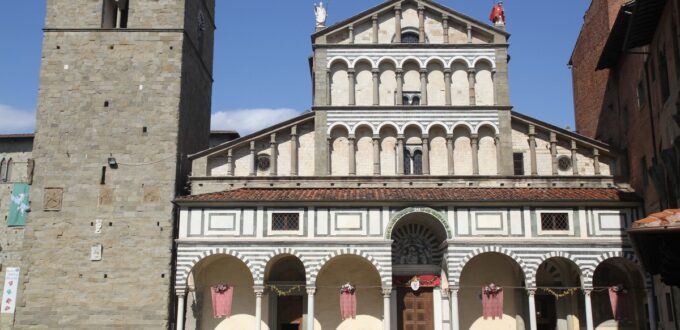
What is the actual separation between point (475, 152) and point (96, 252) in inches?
605

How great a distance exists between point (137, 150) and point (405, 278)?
11797 mm

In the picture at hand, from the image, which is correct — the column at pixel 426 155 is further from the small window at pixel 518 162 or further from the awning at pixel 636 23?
the awning at pixel 636 23

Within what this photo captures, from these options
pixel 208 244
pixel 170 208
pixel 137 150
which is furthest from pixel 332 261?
pixel 137 150

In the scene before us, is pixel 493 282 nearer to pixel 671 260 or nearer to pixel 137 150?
pixel 671 260

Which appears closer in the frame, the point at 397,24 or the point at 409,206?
the point at 409,206

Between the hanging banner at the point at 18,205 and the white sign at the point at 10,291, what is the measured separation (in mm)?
2428

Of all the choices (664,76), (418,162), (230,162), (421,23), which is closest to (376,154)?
(418,162)

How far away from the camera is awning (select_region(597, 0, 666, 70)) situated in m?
21.1

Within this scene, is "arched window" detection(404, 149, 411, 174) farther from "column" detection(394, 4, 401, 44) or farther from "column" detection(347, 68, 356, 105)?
"column" detection(394, 4, 401, 44)

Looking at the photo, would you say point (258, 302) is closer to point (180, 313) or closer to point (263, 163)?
point (180, 313)

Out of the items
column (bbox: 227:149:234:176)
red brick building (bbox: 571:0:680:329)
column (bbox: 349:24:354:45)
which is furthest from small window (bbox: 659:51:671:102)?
column (bbox: 227:149:234:176)

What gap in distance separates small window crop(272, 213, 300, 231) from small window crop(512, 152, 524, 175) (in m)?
9.26

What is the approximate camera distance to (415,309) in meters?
27.3

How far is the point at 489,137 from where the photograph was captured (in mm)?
28344
